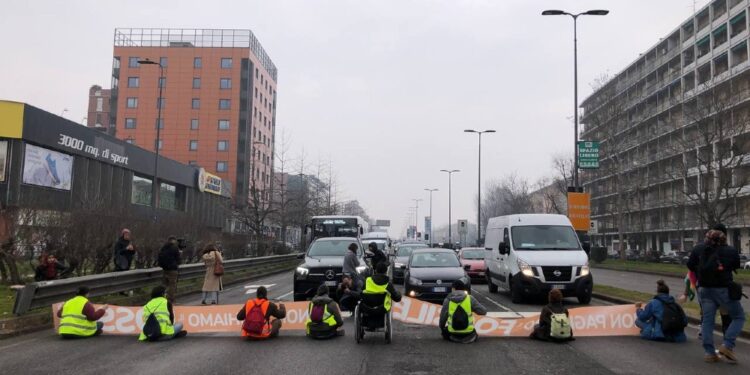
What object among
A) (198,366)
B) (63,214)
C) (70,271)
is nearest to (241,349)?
(198,366)

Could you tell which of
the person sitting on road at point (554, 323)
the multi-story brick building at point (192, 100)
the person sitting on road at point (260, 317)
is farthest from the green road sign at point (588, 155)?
the multi-story brick building at point (192, 100)

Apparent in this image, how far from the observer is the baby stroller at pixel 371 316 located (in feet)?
29.2

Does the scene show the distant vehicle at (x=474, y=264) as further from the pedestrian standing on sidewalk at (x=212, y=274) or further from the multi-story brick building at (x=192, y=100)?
the multi-story brick building at (x=192, y=100)

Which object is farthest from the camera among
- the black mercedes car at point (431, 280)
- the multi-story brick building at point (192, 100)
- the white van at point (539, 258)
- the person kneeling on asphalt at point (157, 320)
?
the multi-story brick building at point (192, 100)

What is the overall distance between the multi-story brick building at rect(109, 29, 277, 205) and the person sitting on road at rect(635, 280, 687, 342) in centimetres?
7635

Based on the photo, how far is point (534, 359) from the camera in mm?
7734

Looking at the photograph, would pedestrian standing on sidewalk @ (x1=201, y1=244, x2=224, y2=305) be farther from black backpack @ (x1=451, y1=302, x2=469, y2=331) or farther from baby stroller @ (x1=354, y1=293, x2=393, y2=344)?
black backpack @ (x1=451, y1=302, x2=469, y2=331)

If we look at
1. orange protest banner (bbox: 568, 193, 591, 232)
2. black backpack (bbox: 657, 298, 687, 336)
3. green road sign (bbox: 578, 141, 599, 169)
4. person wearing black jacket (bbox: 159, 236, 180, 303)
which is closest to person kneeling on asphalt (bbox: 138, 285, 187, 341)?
person wearing black jacket (bbox: 159, 236, 180, 303)

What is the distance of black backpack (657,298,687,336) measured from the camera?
898 centimetres

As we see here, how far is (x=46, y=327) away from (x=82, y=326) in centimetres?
155

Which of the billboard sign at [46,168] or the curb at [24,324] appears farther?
the billboard sign at [46,168]

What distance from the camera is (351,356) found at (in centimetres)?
791

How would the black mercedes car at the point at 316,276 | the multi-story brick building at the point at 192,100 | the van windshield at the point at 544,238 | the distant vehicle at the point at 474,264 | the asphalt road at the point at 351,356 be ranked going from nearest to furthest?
1. the asphalt road at the point at 351,356
2. the black mercedes car at the point at 316,276
3. the van windshield at the point at 544,238
4. the distant vehicle at the point at 474,264
5. the multi-story brick building at the point at 192,100

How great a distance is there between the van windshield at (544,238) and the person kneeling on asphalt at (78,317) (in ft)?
33.2
